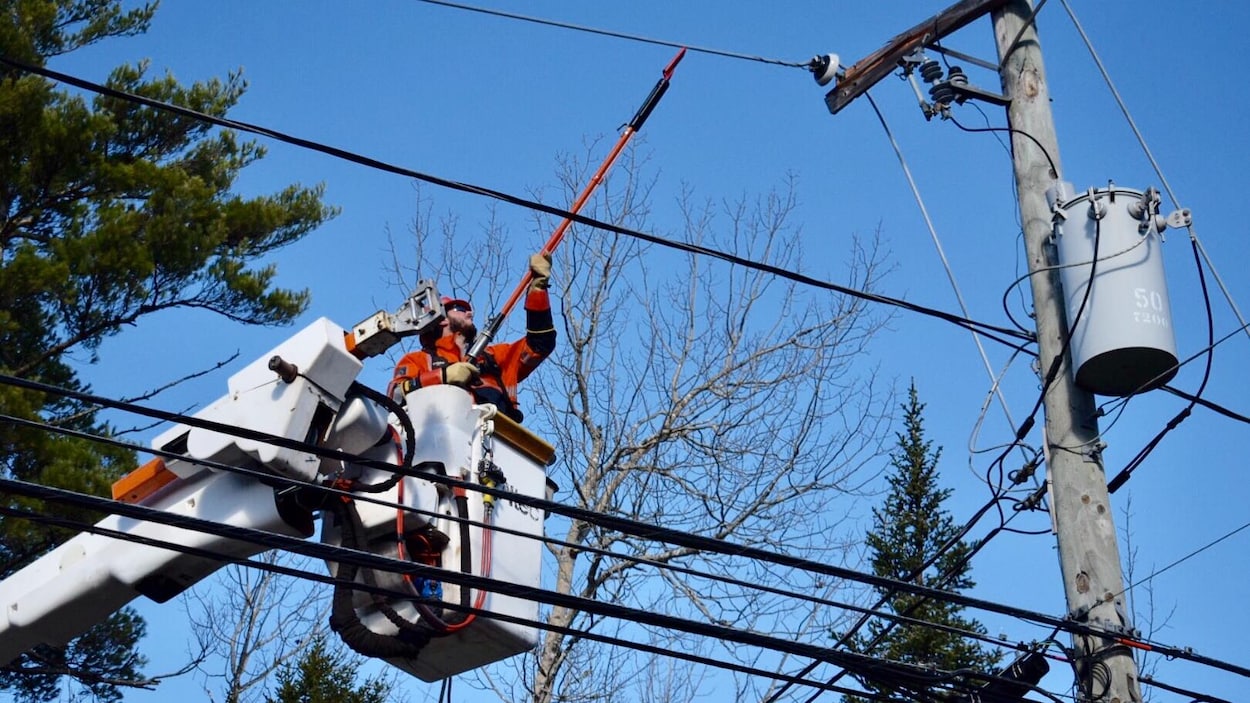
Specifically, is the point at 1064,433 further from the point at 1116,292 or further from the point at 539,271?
the point at 539,271

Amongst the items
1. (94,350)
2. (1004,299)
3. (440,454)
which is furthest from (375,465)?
(94,350)

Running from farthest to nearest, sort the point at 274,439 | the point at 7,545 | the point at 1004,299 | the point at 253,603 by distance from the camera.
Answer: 1. the point at 253,603
2. the point at 7,545
3. the point at 1004,299
4. the point at 274,439

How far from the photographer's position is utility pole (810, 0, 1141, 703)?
24.4 ft

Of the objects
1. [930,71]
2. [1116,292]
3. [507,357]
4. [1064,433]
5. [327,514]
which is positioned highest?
[930,71]

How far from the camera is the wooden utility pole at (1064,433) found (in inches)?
292

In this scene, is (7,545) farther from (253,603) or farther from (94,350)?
(253,603)

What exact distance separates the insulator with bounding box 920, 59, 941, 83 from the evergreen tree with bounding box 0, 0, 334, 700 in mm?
8942

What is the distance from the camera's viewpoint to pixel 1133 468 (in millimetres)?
8312

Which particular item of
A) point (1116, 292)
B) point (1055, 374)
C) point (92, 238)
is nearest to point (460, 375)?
point (1055, 374)

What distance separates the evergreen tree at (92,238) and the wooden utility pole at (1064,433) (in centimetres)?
942

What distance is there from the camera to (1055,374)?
8.16 metres

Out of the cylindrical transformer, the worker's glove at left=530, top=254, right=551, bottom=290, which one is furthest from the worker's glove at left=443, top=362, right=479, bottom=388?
the cylindrical transformer

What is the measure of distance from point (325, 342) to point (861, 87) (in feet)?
12.9

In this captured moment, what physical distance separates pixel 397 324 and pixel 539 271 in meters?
2.86
